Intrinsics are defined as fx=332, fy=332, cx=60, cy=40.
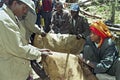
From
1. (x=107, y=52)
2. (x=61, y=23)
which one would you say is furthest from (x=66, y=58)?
(x=61, y=23)

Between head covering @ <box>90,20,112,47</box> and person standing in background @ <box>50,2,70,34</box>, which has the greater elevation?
head covering @ <box>90,20,112,47</box>

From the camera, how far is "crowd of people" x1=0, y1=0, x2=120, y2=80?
12.4 ft

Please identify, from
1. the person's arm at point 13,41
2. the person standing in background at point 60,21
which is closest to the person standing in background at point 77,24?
the person standing in background at point 60,21

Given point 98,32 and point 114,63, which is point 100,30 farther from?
point 114,63

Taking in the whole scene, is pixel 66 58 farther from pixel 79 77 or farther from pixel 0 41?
pixel 0 41

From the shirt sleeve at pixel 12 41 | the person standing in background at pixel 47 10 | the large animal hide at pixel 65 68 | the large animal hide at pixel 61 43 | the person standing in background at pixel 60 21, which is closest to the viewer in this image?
the shirt sleeve at pixel 12 41

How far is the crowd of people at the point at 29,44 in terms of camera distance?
3775 mm

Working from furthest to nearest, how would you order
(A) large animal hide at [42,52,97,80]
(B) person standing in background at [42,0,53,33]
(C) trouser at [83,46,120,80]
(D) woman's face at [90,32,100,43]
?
(B) person standing in background at [42,0,53,33] → (A) large animal hide at [42,52,97,80] → (D) woman's face at [90,32,100,43] → (C) trouser at [83,46,120,80]

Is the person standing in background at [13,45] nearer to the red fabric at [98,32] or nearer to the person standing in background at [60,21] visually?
the red fabric at [98,32]

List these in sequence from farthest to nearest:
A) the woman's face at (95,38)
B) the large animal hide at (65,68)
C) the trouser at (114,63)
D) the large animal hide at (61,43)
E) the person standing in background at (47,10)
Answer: the person standing in background at (47,10) < the large animal hide at (61,43) < the large animal hide at (65,68) < the woman's face at (95,38) < the trouser at (114,63)

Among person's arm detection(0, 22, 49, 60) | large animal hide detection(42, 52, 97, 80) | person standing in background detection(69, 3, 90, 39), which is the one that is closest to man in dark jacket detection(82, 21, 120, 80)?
large animal hide detection(42, 52, 97, 80)

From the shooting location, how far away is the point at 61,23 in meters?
7.64

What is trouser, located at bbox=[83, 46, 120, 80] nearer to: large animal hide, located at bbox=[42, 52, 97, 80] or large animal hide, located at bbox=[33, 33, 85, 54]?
large animal hide, located at bbox=[42, 52, 97, 80]

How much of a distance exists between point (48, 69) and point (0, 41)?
5.13ft
